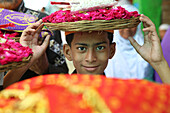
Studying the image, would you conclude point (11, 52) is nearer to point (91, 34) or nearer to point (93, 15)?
point (93, 15)

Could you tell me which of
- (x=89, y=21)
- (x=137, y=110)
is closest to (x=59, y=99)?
(x=137, y=110)

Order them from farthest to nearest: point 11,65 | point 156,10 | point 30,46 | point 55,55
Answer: point 156,10 < point 55,55 < point 30,46 < point 11,65

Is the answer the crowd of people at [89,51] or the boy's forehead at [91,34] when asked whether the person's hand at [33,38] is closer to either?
the crowd of people at [89,51]

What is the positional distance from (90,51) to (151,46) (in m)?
0.45

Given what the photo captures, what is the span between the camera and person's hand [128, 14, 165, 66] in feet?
6.06

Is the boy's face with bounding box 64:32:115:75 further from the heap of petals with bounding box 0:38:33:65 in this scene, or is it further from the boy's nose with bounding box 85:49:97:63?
the heap of petals with bounding box 0:38:33:65

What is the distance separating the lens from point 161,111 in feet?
3.22

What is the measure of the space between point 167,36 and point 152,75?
1.01m

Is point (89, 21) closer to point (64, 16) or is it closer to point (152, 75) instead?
point (64, 16)

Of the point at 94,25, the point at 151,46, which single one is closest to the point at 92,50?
the point at 94,25

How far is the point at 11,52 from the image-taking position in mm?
1450

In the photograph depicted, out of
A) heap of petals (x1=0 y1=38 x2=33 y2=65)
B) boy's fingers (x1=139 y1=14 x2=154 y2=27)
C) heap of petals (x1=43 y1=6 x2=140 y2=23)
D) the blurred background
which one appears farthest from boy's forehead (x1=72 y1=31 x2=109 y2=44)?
the blurred background

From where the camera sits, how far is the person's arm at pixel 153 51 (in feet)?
5.96

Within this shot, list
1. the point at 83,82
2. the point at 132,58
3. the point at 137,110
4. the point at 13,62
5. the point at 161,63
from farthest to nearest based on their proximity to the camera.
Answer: the point at 132,58, the point at 161,63, the point at 13,62, the point at 83,82, the point at 137,110
